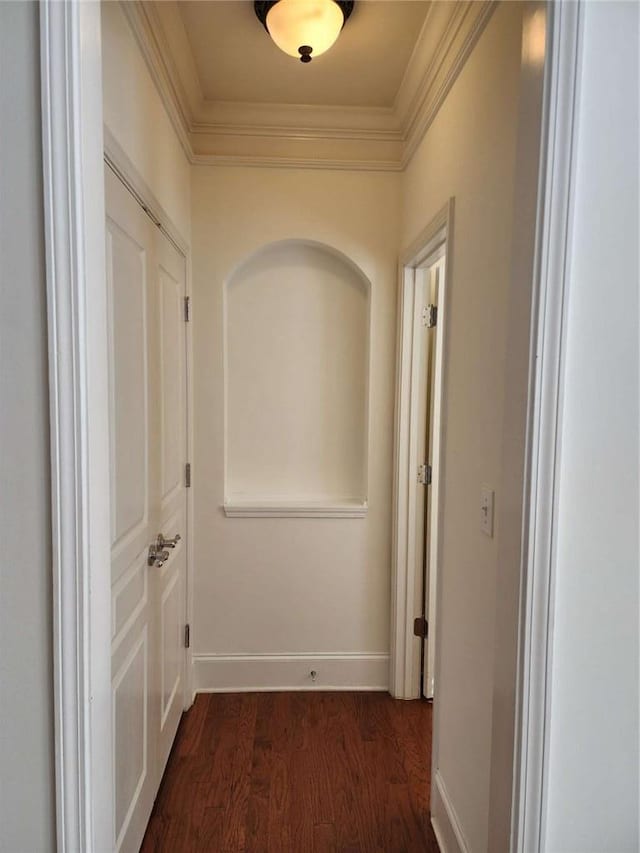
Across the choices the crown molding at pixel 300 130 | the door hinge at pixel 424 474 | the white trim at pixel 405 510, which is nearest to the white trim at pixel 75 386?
the crown molding at pixel 300 130

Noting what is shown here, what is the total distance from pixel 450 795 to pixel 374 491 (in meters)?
1.22

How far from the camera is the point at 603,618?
0.89 meters

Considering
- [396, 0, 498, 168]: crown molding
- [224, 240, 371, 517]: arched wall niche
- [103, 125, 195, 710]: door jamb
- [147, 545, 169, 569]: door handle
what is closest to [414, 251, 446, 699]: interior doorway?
[224, 240, 371, 517]: arched wall niche

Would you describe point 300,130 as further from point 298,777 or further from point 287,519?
point 298,777

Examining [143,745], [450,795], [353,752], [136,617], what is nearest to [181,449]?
[136,617]

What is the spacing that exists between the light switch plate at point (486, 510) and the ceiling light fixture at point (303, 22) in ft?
4.84

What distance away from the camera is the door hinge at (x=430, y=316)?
2250mm

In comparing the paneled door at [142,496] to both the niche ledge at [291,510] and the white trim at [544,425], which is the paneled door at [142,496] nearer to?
the niche ledge at [291,510]

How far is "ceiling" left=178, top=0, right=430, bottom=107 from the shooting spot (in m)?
1.63

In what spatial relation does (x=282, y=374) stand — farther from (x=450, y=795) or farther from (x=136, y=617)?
(x=450, y=795)

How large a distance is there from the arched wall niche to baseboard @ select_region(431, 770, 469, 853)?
3.70 ft

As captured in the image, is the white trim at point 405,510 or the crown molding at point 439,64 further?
the white trim at point 405,510

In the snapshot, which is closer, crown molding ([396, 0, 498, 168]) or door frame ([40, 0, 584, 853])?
door frame ([40, 0, 584, 853])

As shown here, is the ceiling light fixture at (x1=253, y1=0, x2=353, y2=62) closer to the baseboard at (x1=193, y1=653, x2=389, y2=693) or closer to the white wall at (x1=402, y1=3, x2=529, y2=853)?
the white wall at (x1=402, y1=3, x2=529, y2=853)
